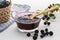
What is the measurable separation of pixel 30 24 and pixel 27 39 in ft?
0.26

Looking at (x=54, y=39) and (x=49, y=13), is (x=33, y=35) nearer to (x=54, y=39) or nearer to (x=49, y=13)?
(x=54, y=39)

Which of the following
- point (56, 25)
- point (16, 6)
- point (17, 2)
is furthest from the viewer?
point (17, 2)

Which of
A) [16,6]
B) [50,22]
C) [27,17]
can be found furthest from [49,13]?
[16,6]

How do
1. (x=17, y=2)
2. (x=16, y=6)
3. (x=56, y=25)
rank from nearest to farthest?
(x=56, y=25) < (x=16, y=6) < (x=17, y=2)

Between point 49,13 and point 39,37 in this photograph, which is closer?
point 39,37

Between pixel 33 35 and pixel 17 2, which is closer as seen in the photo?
pixel 33 35

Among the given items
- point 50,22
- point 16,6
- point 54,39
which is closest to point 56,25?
point 50,22

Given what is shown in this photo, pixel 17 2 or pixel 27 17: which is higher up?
pixel 27 17

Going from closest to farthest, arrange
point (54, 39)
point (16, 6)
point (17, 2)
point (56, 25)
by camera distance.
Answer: point (54, 39), point (56, 25), point (16, 6), point (17, 2)

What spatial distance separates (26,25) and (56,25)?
0.18 metres

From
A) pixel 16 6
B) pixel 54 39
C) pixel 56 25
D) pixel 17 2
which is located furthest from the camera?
pixel 17 2

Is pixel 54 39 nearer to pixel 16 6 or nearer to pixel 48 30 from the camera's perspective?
pixel 48 30

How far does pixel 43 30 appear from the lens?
928mm

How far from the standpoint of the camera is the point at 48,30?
0.95 meters
